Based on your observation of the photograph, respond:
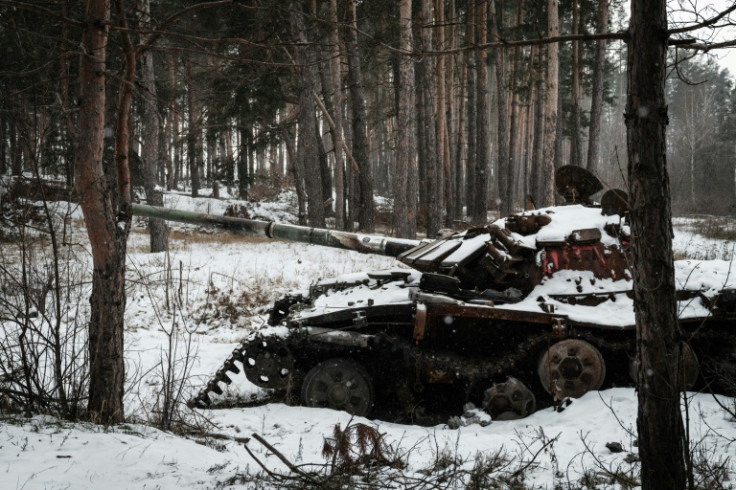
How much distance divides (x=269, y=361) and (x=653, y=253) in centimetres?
391

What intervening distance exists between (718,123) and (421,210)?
102ft

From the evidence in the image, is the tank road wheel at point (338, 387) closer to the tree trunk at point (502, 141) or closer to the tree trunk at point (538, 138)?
the tree trunk at point (502, 141)

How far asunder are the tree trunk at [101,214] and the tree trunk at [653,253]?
3.13m

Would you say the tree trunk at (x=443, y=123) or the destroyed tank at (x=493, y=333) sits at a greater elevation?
the tree trunk at (x=443, y=123)

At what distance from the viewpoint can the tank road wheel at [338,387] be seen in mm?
5410

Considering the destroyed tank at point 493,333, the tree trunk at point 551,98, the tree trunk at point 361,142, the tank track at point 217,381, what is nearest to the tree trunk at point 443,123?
the tree trunk at point 361,142

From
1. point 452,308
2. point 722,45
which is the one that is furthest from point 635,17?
point 452,308

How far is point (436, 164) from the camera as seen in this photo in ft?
55.0

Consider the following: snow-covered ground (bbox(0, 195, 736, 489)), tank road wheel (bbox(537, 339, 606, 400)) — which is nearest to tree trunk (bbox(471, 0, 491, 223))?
snow-covered ground (bbox(0, 195, 736, 489))

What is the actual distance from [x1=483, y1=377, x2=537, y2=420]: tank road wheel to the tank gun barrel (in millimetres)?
2250

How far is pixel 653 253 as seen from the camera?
265 centimetres

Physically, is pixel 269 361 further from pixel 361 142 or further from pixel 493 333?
pixel 361 142

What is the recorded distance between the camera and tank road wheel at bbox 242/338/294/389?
214 inches

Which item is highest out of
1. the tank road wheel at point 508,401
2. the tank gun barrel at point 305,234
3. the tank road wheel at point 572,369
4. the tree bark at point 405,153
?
the tree bark at point 405,153
